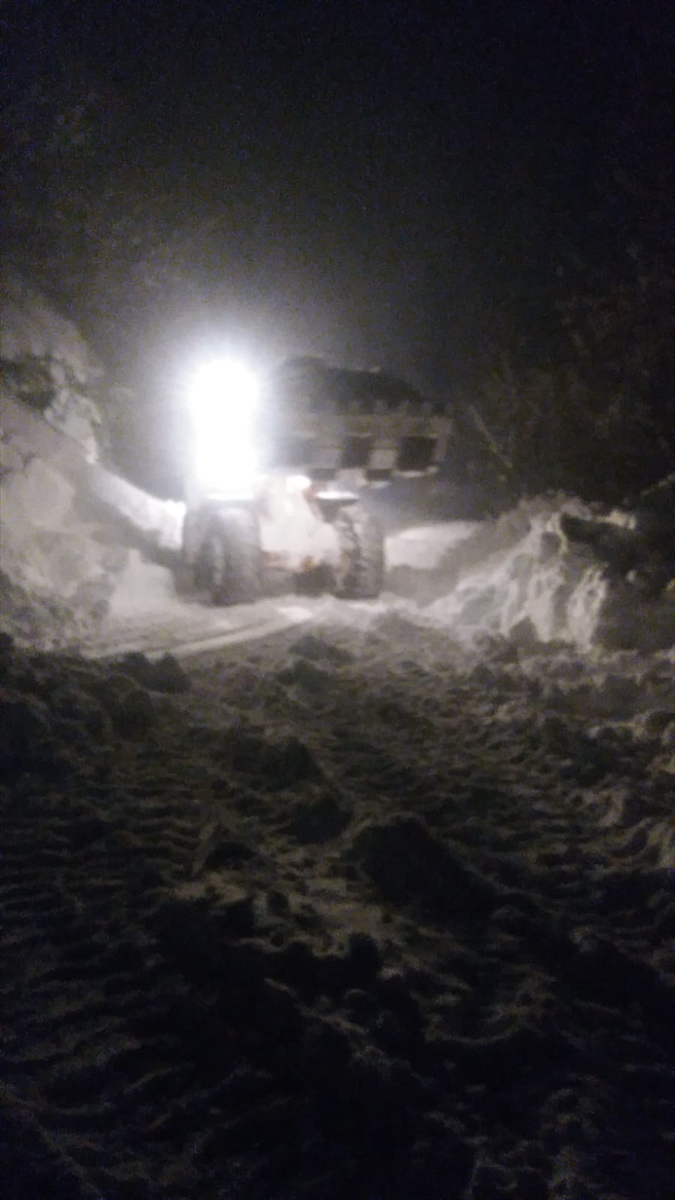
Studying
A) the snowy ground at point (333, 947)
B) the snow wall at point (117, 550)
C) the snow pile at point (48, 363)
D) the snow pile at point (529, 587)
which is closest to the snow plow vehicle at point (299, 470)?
the snow wall at point (117, 550)

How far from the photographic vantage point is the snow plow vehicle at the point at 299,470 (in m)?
9.41

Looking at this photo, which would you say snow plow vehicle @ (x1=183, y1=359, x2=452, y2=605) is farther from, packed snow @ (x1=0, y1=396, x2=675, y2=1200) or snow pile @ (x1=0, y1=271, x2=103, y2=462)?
packed snow @ (x1=0, y1=396, x2=675, y2=1200)

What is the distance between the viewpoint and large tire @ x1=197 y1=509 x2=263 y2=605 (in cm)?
937

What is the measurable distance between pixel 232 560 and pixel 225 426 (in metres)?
2.09

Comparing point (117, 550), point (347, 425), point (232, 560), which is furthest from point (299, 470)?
point (117, 550)

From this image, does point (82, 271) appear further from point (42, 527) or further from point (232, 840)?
point (232, 840)

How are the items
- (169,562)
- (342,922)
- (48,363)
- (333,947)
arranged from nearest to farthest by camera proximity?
(333,947), (342,922), (48,363), (169,562)

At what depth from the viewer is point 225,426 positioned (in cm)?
1044

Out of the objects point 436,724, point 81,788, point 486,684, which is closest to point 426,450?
point 486,684

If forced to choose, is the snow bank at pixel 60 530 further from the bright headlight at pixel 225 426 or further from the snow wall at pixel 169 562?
the bright headlight at pixel 225 426

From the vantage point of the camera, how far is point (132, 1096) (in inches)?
91.0

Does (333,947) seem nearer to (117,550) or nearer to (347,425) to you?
(347,425)

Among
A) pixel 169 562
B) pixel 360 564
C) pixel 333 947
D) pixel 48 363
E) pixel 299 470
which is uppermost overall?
pixel 48 363

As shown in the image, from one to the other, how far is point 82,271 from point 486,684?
8.79 m
